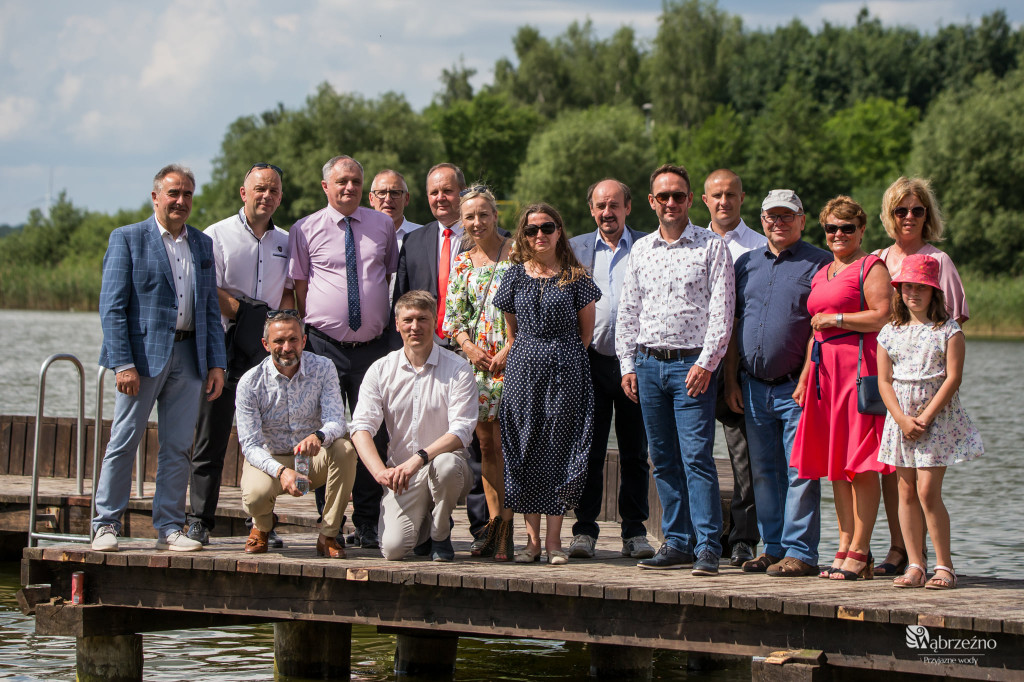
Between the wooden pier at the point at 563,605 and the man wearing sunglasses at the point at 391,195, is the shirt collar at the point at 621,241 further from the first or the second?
the wooden pier at the point at 563,605

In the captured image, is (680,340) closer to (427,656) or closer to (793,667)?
(793,667)

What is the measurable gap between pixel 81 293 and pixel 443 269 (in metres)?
41.2

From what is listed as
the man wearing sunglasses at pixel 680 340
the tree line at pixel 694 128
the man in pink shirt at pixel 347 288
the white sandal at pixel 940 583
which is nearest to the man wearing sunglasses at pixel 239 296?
the man in pink shirt at pixel 347 288

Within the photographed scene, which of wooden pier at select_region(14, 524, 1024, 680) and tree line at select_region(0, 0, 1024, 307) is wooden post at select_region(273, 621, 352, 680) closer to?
wooden pier at select_region(14, 524, 1024, 680)

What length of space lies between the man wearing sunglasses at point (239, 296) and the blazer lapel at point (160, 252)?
46 centimetres

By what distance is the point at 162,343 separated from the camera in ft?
21.9

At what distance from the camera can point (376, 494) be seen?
736cm

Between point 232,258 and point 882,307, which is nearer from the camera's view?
point 882,307

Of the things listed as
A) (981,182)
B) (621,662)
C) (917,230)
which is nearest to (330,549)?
A: (621,662)

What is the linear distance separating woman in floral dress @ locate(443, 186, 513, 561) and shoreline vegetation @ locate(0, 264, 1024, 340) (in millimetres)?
35902

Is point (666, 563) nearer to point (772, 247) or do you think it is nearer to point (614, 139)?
point (772, 247)

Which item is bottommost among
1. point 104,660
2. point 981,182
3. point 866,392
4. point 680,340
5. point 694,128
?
point 104,660

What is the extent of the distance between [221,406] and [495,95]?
3324 inches

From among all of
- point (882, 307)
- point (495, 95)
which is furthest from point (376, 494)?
point (495, 95)
